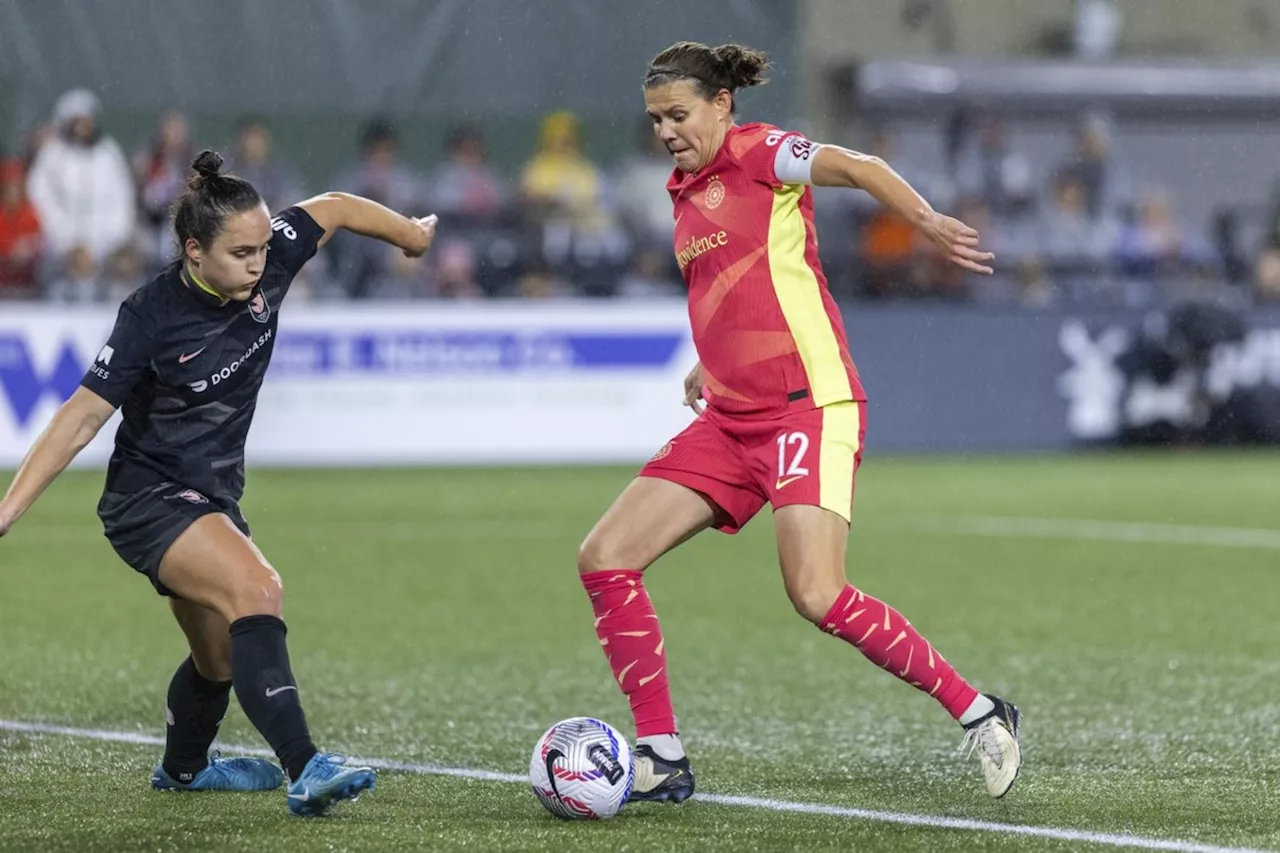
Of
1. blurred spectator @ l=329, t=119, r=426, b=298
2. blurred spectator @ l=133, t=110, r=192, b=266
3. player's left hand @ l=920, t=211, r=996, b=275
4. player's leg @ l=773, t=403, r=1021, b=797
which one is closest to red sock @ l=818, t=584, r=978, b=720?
player's leg @ l=773, t=403, r=1021, b=797

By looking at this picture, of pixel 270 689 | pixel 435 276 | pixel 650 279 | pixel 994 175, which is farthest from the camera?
pixel 994 175

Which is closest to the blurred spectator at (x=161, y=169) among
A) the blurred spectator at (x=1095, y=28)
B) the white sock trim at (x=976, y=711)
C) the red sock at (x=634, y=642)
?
the red sock at (x=634, y=642)

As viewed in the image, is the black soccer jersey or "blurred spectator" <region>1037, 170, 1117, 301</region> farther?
"blurred spectator" <region>1037, 170, 1117, 301</region>

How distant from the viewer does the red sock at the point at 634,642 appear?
500 centimetres

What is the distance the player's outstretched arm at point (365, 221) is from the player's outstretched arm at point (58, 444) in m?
0.83

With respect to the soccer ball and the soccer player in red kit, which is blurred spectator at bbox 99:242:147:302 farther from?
the soccer ball

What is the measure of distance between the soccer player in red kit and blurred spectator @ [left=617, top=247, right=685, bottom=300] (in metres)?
9.59

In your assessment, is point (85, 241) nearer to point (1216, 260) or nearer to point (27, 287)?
point (27, 287)

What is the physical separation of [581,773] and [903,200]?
1536 mm

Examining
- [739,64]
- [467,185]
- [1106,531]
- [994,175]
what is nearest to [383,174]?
[467,185]

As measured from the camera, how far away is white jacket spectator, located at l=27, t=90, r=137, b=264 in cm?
1344

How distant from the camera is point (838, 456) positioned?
5.00 m

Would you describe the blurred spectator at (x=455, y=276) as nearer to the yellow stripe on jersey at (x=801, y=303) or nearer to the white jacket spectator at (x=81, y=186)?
the white jacket spectator at (x=81, y=186)

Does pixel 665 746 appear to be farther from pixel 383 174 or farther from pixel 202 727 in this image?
pixel 383 174
